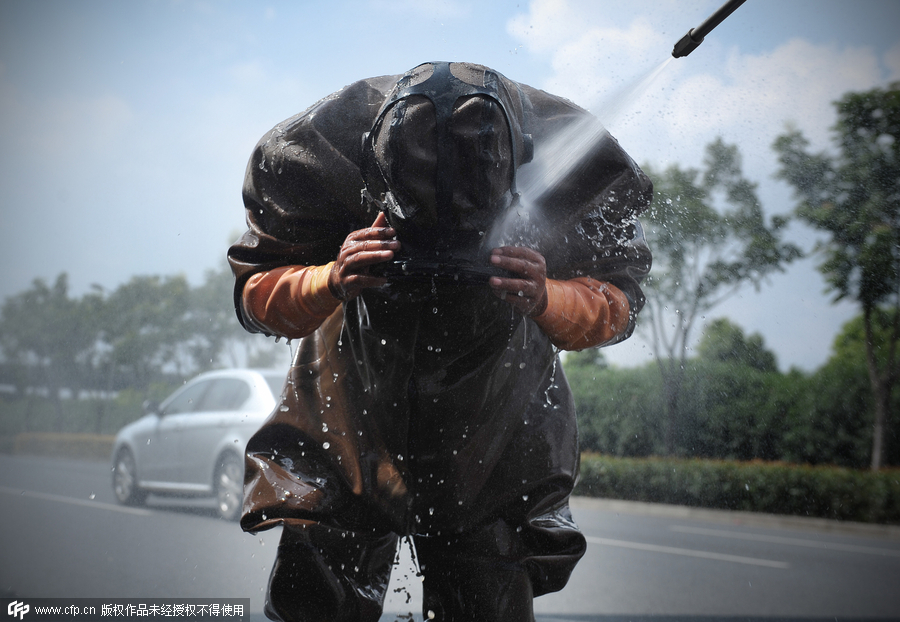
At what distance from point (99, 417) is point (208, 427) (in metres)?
3.16

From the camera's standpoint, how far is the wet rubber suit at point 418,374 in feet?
4.88

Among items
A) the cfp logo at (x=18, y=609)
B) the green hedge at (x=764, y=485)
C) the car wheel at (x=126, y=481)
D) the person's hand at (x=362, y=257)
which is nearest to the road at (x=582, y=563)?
the car wheel at (x=126, y=481)

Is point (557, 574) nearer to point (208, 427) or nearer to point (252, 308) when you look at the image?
point (252, 308)

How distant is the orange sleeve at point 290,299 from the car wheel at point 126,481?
496 centimetres

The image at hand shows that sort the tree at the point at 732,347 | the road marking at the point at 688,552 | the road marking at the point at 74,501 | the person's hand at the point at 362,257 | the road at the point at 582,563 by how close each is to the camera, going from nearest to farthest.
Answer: the person's hand at the point at 362,257 < the road at the point at 582,563 < the road marking at the point at 688,552 < the tree at the point at 732,347 < the road marking at the point at 74,501

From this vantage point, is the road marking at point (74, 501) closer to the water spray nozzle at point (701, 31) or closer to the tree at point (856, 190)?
the water spray nozzle at point (701, 31)

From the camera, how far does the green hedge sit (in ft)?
24.0

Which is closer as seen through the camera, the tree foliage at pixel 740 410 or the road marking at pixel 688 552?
the road marking at pixel 688 552

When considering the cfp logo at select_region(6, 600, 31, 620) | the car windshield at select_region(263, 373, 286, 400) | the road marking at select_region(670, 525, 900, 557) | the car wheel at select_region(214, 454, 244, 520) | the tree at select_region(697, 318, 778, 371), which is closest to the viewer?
the cfp logo at select_region(6, 600, 31, 620)

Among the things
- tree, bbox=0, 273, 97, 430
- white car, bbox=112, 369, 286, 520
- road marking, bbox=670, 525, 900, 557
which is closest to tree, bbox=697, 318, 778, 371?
road marking, bbox=670, 525, 900, 557

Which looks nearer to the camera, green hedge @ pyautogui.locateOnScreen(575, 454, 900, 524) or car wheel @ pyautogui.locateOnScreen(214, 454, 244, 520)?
car wheel @ pyautogui.locateOnScreen(214, 454, 244, 520)

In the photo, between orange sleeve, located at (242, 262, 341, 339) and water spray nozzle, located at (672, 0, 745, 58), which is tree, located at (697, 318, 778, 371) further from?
orange sleeve, located at (242, 262, 341, 339)

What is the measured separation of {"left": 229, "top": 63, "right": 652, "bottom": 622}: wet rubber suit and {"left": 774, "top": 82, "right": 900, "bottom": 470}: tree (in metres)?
4.75

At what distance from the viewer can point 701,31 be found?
157 cm
